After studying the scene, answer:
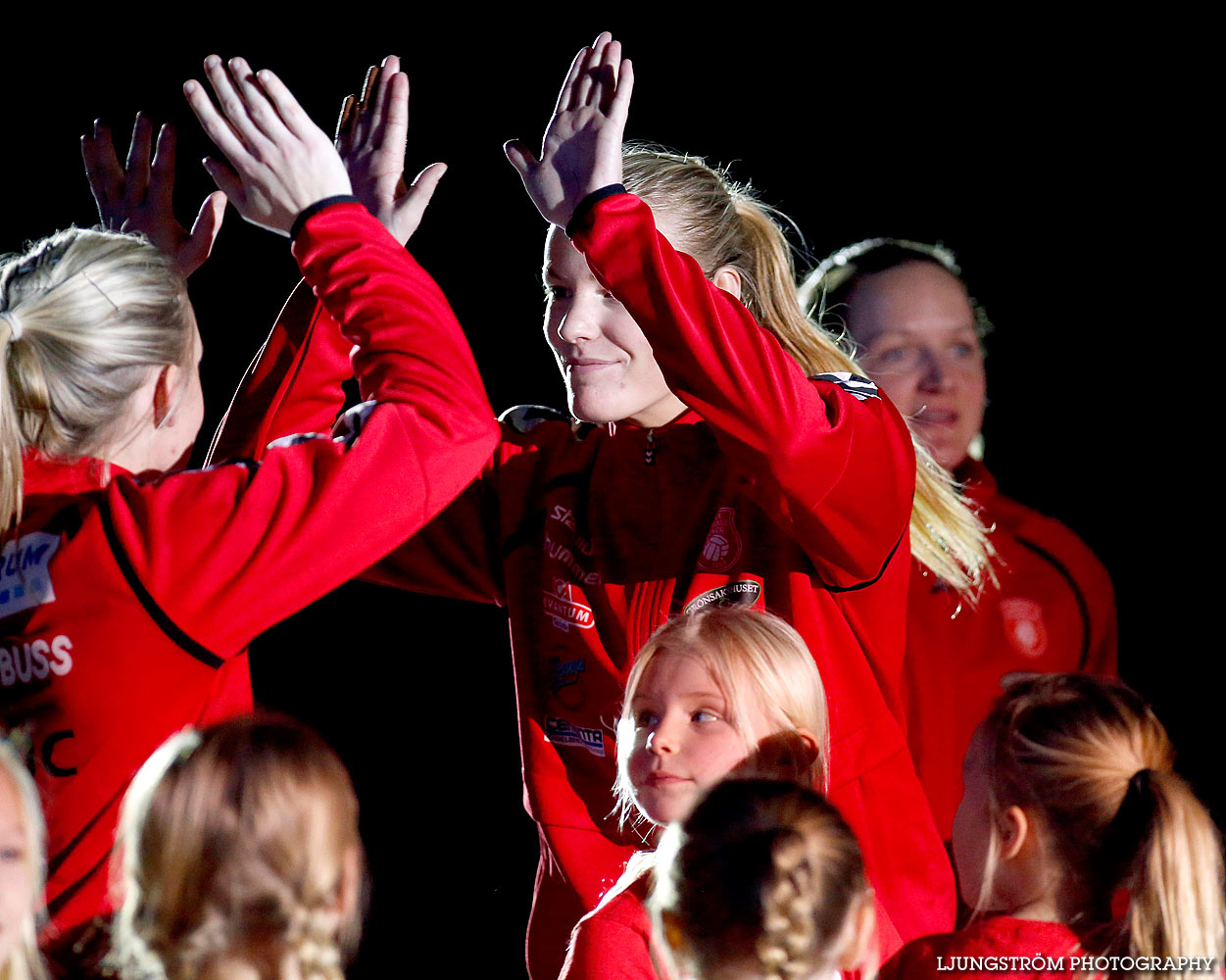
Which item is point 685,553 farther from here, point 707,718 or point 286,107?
point 286,107

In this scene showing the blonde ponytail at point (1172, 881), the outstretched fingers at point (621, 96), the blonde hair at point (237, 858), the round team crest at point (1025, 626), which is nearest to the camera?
the blonde hair at point (237, 858)

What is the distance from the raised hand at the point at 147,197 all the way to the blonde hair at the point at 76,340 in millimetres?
265

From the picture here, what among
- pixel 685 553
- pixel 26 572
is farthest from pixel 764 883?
pixel 26 572

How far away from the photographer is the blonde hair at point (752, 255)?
2031mm

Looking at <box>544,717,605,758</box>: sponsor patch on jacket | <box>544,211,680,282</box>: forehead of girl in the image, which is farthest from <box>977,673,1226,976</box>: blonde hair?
<box>544,211,680,282</box>: forehead of girl

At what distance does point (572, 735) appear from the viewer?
6.13ft

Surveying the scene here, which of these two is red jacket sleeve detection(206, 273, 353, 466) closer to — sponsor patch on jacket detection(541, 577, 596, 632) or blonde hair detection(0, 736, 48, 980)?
sponsor patch on jacket detection(541, 577, 596, 632)

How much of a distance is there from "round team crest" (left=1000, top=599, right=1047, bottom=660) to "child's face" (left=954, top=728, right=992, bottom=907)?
982 mm

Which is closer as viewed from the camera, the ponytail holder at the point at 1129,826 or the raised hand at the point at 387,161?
the ponytail holder at the point at 1129,826

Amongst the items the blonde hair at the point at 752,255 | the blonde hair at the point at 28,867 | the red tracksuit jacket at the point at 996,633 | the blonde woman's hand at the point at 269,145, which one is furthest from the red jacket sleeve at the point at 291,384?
the red tracksuit jacket at the point at 996,633

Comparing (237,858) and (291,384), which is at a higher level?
(291,384)

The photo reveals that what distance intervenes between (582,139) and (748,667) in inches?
25.7

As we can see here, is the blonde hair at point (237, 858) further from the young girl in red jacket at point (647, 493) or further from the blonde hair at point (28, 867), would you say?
the young girl in red jacket at point (647, 493)

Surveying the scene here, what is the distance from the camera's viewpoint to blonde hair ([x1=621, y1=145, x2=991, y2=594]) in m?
2.03
